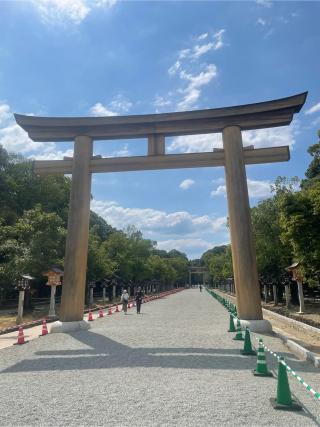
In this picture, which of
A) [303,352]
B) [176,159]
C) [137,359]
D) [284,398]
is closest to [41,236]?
[176,159]

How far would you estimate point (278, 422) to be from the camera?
516 cm

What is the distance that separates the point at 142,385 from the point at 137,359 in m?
2.62

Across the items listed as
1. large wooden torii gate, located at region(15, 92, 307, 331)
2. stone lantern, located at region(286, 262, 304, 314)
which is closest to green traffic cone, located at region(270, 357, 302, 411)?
large wooden torii gate, located at region(15, 92, 307, 331)

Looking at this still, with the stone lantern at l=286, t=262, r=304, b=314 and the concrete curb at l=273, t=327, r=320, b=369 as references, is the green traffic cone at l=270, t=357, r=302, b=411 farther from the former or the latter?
the stone lantern at l=286, t=262, r=304, b=314

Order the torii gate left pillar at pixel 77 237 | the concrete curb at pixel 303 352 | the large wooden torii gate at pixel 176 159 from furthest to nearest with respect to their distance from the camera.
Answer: the torii gate left pillar at pixel 77 237, the large wooden torii gate at pixel 176 159, the concrete curb at pixel 303 352

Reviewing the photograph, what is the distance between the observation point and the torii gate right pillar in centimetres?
1400

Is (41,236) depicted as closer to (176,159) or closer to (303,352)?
(176,159)

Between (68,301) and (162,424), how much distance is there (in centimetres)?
1051

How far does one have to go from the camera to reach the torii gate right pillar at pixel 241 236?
14000mm

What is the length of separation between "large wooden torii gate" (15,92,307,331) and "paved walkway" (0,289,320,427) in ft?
9.03

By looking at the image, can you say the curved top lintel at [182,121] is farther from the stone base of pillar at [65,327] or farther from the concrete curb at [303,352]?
the concrete curb at [303,352]

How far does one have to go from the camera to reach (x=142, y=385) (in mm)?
7082

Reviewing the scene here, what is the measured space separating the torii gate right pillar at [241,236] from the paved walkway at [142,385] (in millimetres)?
1896

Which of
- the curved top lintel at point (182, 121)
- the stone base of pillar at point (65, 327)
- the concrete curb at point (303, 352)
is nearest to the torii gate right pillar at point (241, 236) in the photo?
the curved top lintel at point (182, 121)
